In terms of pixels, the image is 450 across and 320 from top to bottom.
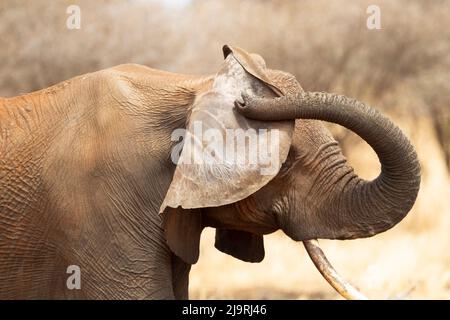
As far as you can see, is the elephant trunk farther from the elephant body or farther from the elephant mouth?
the elephant body

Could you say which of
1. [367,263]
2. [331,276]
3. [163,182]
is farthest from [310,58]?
[331,276]

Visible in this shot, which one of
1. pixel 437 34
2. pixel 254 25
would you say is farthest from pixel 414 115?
pixel 254 25

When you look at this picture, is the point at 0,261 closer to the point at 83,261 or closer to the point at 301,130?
the point at 83,261

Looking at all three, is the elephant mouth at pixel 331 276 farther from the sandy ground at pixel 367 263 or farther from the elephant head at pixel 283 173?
the sandy ground at pixel 367 263

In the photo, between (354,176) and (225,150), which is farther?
(354,176)

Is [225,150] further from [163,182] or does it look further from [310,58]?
[310,58]

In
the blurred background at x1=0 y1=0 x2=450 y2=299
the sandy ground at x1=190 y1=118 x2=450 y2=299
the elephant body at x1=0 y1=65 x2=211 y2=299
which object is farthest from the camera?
the blurred background at x1=0 y1=0 x2=450 y2=299

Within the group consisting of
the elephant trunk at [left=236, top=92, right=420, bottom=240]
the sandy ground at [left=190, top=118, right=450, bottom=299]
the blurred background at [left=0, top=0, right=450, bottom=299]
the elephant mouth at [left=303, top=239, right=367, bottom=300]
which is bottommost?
the elephant mouth at [left=303, top=239, right=367, bottom=300]

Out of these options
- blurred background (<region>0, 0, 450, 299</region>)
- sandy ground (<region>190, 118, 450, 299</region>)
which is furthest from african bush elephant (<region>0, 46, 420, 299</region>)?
blurred background (<region>0, 0, 450, 299</region>)

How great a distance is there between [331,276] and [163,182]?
2.28 ft

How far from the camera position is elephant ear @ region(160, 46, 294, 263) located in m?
3.91

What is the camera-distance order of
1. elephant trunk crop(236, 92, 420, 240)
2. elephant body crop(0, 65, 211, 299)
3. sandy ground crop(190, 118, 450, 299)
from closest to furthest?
elephant trunk crop(236, 92, 420, 240) → elephant body crop(0, 65, 211, 299) → sandy ground crop(190, 118, 450, 299)

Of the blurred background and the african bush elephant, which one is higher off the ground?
the blurred background

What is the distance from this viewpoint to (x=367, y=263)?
852 cm
